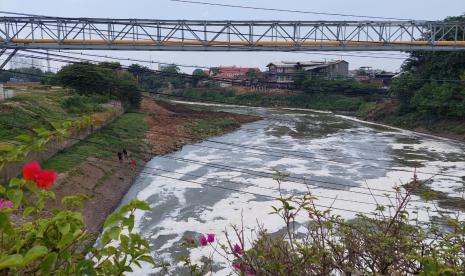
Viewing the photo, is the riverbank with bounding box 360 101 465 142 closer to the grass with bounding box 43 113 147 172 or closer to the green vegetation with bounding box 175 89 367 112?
the green vegetation with bounding box 175 89 367 112

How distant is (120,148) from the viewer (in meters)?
22.4

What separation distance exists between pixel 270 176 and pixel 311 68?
126 feet

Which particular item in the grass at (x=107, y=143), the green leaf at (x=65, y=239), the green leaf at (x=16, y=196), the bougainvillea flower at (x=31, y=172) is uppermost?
the bougainvillea flower at (x=31, y=172)

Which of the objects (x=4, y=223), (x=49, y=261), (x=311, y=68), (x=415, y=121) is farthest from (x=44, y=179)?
(x=311, y=68)

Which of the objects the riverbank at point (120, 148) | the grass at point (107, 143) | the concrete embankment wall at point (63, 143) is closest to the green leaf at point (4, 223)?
the riverbank at point (120, 148)

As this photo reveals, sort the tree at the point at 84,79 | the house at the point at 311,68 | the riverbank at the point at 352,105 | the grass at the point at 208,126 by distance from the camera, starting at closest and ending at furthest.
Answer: the tree at the point at 84,79, the riverbank at the point at 352,105, the grass at the point at 208,126, the house at the point at 311,68

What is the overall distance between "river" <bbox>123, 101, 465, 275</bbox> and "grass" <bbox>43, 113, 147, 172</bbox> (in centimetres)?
207

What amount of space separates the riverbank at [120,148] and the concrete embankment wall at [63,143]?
0.87ft

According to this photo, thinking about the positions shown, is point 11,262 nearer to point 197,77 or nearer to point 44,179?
point 44,179

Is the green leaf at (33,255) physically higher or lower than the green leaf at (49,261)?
higher

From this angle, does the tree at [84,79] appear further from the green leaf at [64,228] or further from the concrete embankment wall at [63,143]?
the green leaf at [64,228]

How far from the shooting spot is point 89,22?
19641 millimetres

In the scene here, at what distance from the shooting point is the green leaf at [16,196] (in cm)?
160

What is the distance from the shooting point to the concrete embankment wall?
13.0 m
